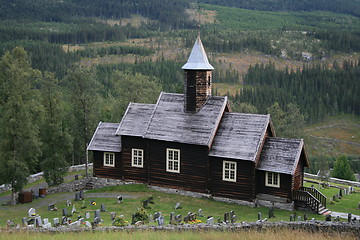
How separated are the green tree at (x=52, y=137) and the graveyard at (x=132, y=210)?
12.0 feet

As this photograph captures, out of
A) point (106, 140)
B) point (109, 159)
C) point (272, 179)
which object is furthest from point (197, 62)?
point (109, 159)

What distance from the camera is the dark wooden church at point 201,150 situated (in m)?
37.2

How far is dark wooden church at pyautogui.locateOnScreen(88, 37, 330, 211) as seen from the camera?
37.2 metres

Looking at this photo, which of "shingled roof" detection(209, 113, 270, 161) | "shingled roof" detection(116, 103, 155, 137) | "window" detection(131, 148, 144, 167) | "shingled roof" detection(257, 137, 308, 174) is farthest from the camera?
"shingled roof" detection(116, 103, 155, 137)

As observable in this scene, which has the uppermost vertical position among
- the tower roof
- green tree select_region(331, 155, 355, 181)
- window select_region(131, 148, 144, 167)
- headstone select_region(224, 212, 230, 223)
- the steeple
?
the tower roof

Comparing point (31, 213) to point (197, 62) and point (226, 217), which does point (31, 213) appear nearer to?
point (226, 217)

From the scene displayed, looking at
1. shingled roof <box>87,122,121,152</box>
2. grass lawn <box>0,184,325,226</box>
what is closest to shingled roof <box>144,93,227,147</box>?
shingled roof <box>87,122,121,152</box>

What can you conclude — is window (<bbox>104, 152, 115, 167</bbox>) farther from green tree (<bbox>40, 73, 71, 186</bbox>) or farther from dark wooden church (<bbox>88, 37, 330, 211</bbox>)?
green tree (<bbox>40, 73, 71, 186</bbox>)

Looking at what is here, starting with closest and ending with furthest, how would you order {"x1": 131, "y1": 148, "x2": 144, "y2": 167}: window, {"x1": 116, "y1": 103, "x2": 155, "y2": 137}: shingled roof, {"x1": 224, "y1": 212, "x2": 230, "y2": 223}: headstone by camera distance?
{"x1": 224, "y1": 212, "x2": 230, "y2": 223}: headstone → {"x1": 131, "y1": 148, "x2": 144, "y2": 167}: window → {"x1": 116, "y1": 103, "x2": 155, "y2": 137}: shingled roof

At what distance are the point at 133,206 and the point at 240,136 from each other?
10.4 meters

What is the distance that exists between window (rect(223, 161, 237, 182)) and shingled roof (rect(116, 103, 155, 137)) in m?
8.36

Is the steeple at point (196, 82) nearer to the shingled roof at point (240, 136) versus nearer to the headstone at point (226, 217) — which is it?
the shingled roof at point (240, 136)

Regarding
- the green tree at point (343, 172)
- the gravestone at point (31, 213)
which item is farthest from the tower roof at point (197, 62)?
the green tree at point (343, 172)

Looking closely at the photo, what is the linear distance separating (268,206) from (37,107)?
24.0 meters
